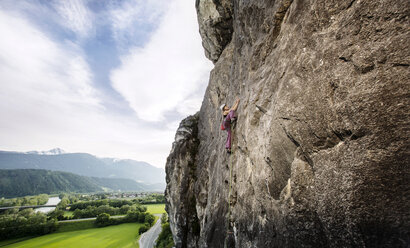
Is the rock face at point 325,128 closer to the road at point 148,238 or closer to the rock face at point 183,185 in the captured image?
the rock face at point 183,185

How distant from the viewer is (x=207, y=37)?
17.8 metres

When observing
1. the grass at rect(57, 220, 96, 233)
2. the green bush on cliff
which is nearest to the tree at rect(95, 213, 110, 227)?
the grass at rect(57, 220, 96, 233)

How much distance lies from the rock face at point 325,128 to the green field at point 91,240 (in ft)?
170

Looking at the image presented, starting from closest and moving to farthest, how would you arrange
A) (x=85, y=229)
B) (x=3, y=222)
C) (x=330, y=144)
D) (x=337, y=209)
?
(x=337, y=209) → (x=330, y=144) → (x=3, y=222) → (x=85, y=229)

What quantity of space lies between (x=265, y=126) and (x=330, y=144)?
259cm

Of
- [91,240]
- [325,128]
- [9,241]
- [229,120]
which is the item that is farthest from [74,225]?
[325,128]

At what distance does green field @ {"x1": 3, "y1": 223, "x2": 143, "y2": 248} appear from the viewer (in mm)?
47062

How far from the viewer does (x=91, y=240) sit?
51.2 meters

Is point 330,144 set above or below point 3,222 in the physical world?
above

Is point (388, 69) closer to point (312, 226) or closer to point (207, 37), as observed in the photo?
point (312, 226)

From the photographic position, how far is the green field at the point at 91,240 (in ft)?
154

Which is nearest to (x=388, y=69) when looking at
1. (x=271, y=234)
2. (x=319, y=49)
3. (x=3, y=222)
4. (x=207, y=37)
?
(x=319, y=49)

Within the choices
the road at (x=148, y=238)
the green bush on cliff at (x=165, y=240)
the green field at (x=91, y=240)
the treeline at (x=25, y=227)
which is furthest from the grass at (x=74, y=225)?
the green bush on cliff at (x=165, y=240)

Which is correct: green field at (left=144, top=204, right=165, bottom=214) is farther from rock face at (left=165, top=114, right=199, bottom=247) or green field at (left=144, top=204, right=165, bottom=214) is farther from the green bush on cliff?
rock face at (left=165, top=114, right=199, bottom=247)
